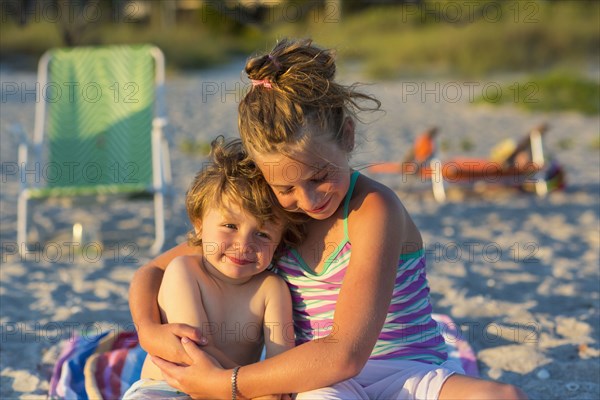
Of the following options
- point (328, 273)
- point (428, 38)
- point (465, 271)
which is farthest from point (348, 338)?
point (428, 38)

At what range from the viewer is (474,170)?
6.46m

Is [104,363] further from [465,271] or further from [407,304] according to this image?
[465,271]

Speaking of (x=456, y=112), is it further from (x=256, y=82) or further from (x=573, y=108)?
(x=256, y=82)

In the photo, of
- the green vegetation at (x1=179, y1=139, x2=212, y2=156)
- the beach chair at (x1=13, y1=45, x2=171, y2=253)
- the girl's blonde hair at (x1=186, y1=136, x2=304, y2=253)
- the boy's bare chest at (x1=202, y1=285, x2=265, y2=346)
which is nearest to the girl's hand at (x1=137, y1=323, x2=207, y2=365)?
the boy's bare chest at (x1=202, y1=285, x2=265, y2=346)

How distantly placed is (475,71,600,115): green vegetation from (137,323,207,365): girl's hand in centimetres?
1033

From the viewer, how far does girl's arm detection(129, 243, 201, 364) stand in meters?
2.25

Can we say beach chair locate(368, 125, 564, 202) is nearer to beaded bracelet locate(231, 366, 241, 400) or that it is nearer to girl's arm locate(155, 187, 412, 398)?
girl's arm locate(155, 187, 412, 398)

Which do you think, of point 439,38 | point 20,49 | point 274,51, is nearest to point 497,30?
point 439,38

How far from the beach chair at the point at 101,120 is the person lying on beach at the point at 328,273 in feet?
10.8

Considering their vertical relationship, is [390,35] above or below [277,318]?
above

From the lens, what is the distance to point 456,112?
12094 millimetres

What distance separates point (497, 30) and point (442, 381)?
20019 mm

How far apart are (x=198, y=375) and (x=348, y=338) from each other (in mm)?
444

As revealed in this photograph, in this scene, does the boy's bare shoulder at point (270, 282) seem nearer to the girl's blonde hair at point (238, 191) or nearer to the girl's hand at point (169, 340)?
the girl's blonde hair at point (238, 191)
